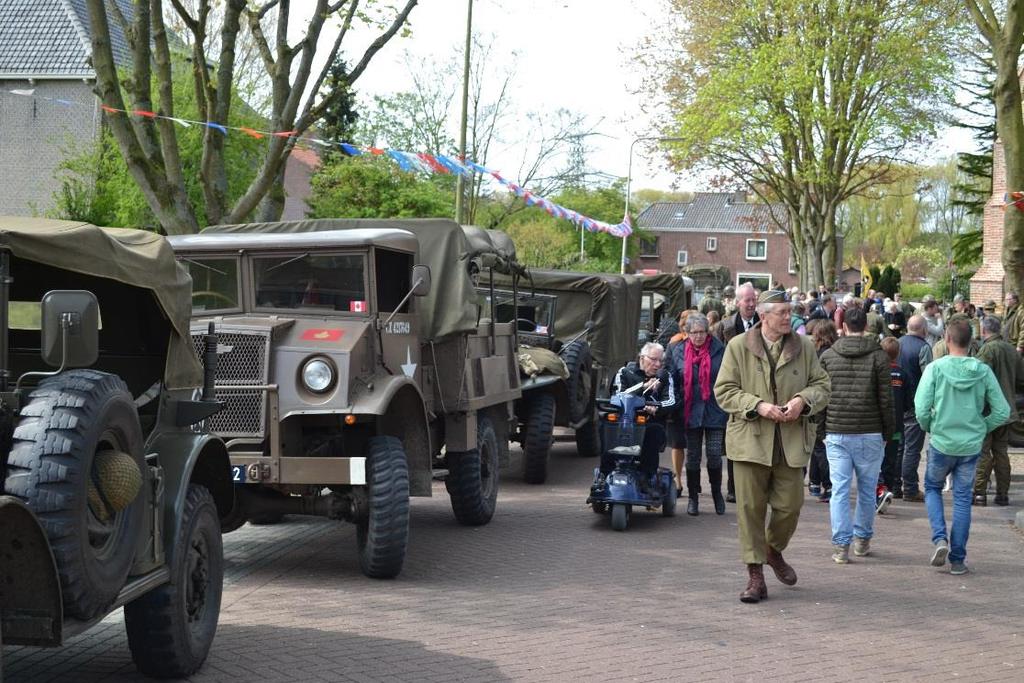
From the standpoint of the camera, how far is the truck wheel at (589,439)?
16.3 m

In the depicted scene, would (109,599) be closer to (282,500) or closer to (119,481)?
(119,481)

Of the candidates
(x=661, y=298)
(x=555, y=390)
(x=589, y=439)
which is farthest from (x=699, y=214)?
(x=555, y=390)

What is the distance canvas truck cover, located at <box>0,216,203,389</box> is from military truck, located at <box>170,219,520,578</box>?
2286 millimetres

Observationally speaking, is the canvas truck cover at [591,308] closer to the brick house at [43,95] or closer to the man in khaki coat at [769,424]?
the man in khaki coat at [769,424]

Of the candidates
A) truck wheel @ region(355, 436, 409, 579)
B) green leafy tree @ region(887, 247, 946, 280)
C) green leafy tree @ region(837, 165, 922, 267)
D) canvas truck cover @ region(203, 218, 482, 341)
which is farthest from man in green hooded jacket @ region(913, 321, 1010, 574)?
green leafy tree @ region(837, 165, 922, 267)

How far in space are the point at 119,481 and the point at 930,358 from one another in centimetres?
1000

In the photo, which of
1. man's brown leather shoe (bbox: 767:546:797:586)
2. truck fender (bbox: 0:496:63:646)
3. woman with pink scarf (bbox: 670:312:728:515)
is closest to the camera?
truck fender (bbox: 0:496:63:646)

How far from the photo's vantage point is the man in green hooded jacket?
9430 millimetres

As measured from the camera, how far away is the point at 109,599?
5.06 meters

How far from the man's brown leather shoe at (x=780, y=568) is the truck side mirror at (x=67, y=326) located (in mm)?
5196

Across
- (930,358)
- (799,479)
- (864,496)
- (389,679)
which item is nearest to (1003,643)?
(799,479)

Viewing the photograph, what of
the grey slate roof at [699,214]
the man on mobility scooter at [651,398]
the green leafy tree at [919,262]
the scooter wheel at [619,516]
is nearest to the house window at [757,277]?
the grey slate roof at [699,214]

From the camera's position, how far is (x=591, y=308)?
56.7 feet

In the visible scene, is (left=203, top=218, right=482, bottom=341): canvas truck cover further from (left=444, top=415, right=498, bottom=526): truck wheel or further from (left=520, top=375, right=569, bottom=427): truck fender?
(left=520, top=375, right=569, bottom=427): truck fender
